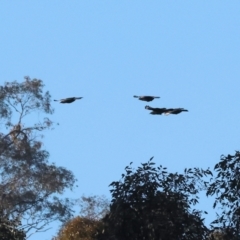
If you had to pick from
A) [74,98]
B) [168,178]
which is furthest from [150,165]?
[74,98]

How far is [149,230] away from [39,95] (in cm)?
2220

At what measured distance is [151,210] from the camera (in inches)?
714

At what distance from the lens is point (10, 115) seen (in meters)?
39.5

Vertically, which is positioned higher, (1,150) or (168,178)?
(1,150)

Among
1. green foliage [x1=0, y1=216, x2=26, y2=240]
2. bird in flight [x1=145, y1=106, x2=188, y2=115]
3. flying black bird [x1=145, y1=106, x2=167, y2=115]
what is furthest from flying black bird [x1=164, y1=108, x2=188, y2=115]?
green foliage [x1=0, y1=216, x2=26, y2=240]

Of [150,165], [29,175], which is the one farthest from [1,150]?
[150,165]

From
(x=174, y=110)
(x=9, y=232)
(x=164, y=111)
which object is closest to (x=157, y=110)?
(x=164, y=111)

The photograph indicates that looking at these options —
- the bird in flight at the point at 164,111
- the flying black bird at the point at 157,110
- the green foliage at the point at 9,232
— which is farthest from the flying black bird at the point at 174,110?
the green foliage at the point at 9,232

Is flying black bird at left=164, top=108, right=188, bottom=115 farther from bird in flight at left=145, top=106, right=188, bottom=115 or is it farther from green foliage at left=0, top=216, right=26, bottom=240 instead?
green foliage at left=0, top=216, right=26, bottom=240

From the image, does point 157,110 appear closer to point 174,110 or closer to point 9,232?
point 174,110

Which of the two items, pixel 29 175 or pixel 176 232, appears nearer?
pixel 176 232

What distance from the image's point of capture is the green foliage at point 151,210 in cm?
1792

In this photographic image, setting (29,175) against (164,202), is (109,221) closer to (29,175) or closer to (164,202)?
(164,202)

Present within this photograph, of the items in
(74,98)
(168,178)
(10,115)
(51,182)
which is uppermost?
(10,115)
